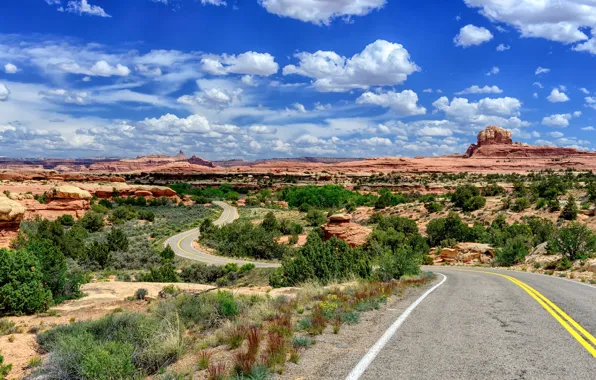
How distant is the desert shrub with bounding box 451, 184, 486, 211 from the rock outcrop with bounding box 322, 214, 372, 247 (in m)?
19.5

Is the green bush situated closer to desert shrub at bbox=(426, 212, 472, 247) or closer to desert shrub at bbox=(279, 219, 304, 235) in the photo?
desert shrub at bbox=(426, 212, 472, 247)

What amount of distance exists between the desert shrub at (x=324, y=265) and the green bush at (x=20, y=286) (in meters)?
8.58

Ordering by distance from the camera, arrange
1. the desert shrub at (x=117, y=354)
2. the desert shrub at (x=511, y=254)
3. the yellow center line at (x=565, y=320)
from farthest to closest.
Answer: the desert shrub at (x=511, y=254)
the yellow center line at (x=565, y=320)
the desert shrub at (x=117, y=354)

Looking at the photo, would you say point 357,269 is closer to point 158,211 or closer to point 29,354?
point 29,354

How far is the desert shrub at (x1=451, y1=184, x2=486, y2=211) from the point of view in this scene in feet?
155

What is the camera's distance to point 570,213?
36875mm

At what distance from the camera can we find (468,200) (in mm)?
48281

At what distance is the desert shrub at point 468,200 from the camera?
4738 cm

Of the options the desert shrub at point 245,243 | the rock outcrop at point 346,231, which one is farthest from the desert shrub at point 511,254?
the desert shrub at point 245,243

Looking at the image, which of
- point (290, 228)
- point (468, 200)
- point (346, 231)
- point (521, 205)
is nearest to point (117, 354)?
point (346, 231)

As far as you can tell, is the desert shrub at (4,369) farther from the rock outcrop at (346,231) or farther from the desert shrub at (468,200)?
the desert shrub at (468,200)

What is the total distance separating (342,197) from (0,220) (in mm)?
61410

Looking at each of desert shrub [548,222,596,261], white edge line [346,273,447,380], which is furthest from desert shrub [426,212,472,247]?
white edge line [346,273,447,380]

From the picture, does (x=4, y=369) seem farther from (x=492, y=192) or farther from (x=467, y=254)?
(x=492, y=192)
